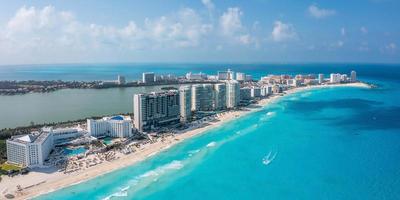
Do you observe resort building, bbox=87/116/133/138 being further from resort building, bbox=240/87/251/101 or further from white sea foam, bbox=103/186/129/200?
resort building, bbox=240/87/251/101

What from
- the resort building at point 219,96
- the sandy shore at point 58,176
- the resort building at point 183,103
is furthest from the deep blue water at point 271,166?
the resort building at point 219,96

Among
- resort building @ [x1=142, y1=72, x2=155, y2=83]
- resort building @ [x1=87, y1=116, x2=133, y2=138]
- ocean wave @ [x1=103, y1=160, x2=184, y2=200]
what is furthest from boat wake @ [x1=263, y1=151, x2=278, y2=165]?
resort building @ [x1=142, y1=72, x2=155, y2=83]

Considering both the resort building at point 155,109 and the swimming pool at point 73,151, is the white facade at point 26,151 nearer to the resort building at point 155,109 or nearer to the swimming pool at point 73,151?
the swimming pool at point 73,151

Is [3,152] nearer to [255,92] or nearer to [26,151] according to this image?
[26,151]

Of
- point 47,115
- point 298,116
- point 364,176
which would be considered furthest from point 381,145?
point 47,115

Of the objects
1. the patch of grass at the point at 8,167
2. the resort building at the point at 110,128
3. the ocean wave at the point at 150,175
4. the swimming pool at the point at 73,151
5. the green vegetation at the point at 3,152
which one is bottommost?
the ocean wave at the point at 150,175

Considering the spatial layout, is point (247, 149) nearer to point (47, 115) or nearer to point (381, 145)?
point (381, 145)

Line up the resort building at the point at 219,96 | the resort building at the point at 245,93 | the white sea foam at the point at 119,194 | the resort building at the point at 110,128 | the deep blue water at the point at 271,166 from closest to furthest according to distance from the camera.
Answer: the white sea foam at the point at 119,194 → the deep blue water at the point at 271,166 → the resort building at the point at 110,128 → the resort building at the point at 219,96 → the resort building at the point at 245,93
